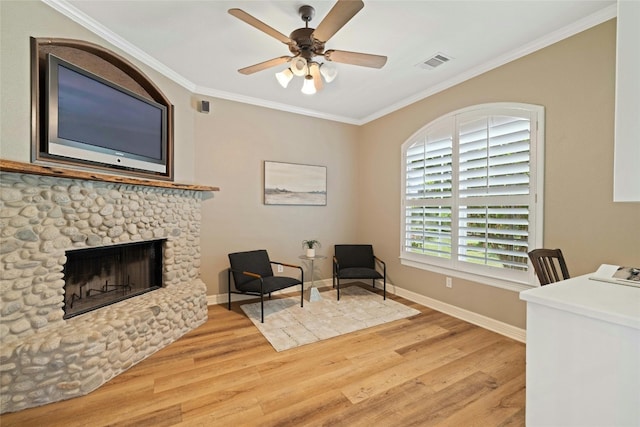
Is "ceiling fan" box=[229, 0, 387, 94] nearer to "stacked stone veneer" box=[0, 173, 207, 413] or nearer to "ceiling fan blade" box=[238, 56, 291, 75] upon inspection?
"ceiling fan blade" box=[238, 56, 291, 75]

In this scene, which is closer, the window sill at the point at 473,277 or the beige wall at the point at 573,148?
the beige wall at the point at 573,148

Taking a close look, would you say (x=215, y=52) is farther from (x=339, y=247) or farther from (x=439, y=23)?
(x=339, y=247)

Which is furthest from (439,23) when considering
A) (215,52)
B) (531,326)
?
(531,326)

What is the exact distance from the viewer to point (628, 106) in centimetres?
126

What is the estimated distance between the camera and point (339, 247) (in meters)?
4.63

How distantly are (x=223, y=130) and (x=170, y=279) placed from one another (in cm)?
207

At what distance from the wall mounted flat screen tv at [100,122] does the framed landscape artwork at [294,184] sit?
1.48 meters

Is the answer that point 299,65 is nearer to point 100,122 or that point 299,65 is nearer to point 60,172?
point 100,122

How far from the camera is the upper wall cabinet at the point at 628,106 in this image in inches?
48.5

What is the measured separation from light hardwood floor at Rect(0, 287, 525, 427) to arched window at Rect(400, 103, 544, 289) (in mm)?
845

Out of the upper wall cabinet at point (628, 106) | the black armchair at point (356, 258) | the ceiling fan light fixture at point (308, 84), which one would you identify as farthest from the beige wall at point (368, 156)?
the ceiling fan light fixture at point (308, 84)

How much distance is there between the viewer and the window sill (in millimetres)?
2860

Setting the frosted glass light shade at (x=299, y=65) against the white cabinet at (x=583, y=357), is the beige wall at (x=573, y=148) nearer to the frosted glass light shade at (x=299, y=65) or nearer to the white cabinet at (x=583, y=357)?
the white cabinet at (x=583, y=357)

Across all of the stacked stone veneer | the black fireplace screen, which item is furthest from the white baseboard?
the stacked stone veneer
